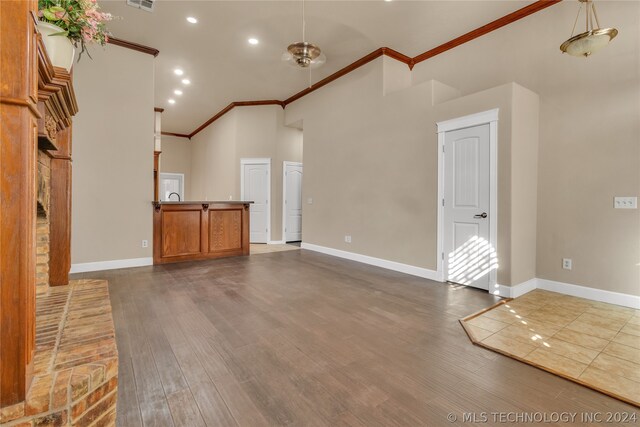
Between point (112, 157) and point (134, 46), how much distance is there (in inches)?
71.2

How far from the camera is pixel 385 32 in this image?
4.40 metres

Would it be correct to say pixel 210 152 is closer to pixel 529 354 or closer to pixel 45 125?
pixel 45 125

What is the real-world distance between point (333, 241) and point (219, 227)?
2209mm

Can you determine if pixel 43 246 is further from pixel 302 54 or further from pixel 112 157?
pixel 302 54

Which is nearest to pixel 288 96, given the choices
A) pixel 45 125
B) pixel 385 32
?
pixel 385 32

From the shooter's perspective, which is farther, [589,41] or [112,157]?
[112,157]

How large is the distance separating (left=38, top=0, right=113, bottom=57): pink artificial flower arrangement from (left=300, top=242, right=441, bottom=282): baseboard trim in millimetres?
4245

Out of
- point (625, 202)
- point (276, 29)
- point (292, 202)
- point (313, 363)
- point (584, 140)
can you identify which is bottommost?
point (313, 363)

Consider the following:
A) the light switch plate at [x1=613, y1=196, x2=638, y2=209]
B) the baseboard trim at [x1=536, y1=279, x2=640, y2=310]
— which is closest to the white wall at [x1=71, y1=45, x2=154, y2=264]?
the baseboard trim at [x1=536, y1=279, x2=640, y2=310]

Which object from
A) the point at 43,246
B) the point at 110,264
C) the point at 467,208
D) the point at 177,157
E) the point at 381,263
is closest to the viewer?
the point at 43,246

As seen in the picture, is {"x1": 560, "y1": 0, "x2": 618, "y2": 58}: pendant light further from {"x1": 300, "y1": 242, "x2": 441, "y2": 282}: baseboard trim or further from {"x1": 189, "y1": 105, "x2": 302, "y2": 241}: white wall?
{"x1": 189, "y1": 105, "x2": 302, "y2": 241}: white wall

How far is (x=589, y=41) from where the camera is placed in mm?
2482

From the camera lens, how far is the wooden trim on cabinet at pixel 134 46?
455 centimetres

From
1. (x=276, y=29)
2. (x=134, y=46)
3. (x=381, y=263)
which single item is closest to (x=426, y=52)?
(x=276, y=29)
